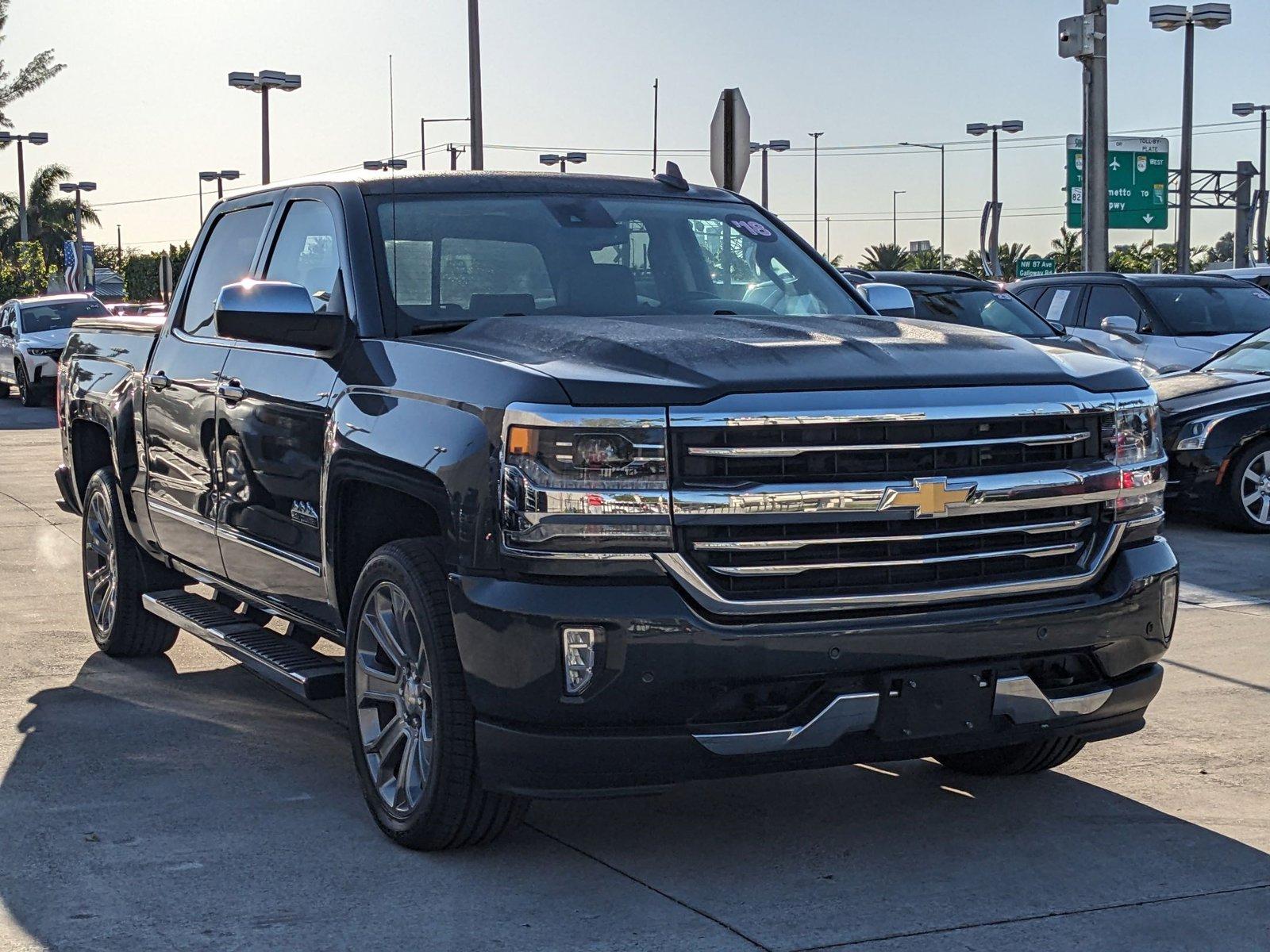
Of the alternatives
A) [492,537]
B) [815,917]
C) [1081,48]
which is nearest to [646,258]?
[492,537]

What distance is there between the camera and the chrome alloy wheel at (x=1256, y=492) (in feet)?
38.2

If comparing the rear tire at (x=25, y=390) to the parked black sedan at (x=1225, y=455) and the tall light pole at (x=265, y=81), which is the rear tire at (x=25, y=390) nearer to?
the tall light pole at (x=265, y=81)

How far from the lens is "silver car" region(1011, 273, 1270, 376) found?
52.8ft

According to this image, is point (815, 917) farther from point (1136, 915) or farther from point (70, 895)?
point (70, 895)

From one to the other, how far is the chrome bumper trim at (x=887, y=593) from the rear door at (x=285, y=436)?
1499 millimetres

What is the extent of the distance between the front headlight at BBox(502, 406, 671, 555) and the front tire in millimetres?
459

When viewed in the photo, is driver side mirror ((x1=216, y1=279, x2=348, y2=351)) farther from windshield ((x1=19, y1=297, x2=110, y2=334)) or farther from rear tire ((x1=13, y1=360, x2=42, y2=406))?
windshield ((x1=19, y1=297, x2=110, y2=334))

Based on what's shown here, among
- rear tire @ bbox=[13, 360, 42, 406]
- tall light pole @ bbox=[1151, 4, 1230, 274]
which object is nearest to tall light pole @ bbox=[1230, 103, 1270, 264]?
tall light pole @ bbox=[1151, 4, 1230, 274]

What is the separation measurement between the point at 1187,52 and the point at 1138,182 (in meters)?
10.3

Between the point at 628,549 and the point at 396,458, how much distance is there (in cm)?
87

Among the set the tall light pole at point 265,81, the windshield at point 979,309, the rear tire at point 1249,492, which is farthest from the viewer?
the tall light pole at point 265,81

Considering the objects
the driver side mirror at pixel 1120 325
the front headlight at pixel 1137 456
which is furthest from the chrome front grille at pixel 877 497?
the driver side mirror at pixel 1120 325

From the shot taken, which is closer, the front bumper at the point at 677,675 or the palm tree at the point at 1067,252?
the front bumper at the point at 677,675

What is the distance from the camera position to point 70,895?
4.43 meters
